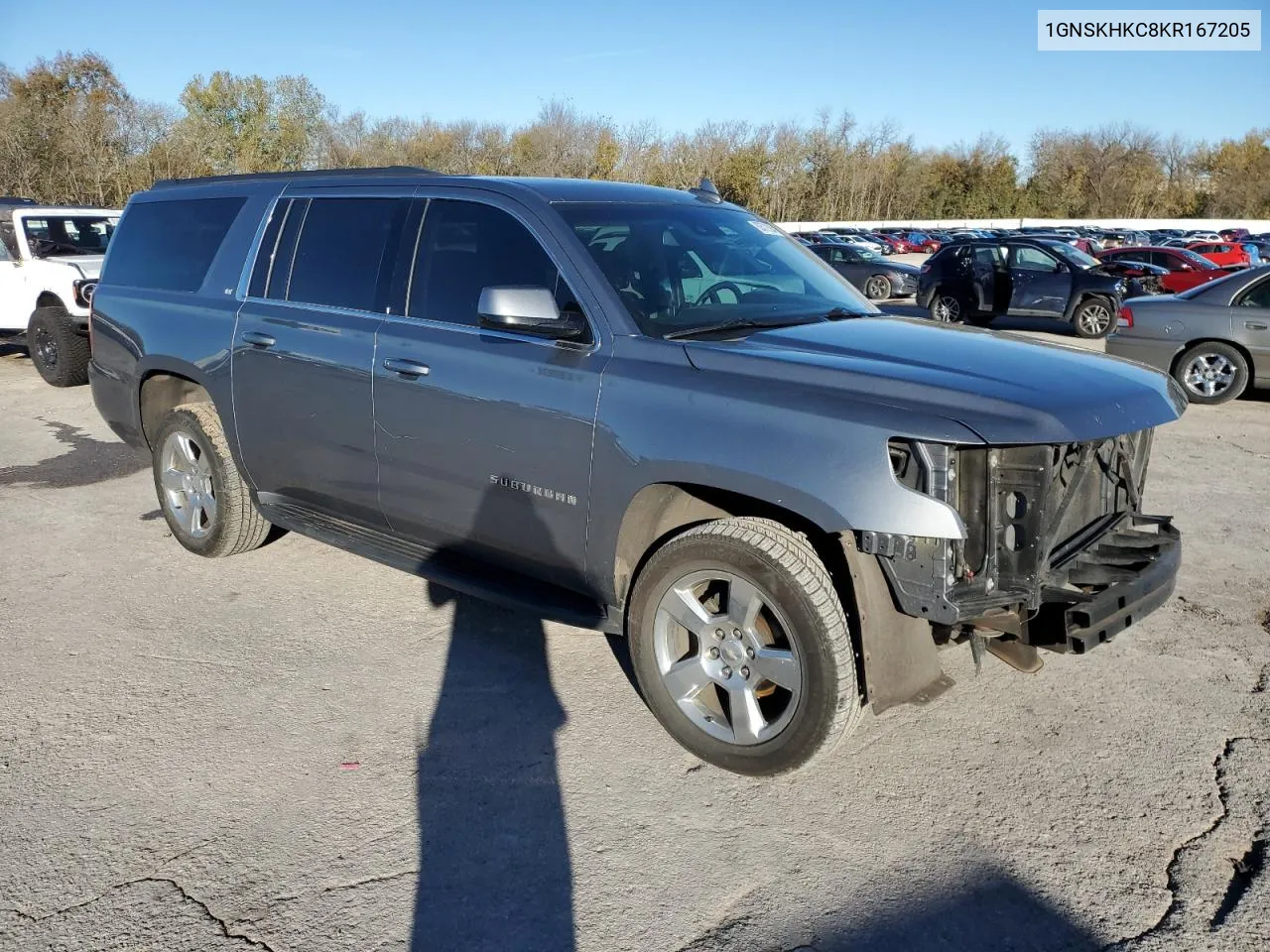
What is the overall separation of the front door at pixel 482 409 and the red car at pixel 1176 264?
21.9 meters

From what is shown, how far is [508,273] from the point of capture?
162 inches

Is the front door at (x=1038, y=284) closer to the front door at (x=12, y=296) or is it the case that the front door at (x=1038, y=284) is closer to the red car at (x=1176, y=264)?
the red car at (x=1176, y=264)

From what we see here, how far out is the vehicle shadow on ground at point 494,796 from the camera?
285cm

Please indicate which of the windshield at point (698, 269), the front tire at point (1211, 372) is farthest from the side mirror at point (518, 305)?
the front tire at point (1211, 372)

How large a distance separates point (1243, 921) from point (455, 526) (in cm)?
296

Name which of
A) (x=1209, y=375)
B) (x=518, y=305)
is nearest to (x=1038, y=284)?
(x=1209, y=375)

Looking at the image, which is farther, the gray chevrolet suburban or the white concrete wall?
the white concrete wall

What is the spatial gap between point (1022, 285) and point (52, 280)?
49.0 feet

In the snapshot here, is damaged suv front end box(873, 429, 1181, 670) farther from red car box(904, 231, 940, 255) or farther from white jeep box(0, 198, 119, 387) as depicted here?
red car box(904, 231, 940, 255)

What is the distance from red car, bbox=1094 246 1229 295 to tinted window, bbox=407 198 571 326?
21.9m

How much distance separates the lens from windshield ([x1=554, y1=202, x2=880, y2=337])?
3.95 m

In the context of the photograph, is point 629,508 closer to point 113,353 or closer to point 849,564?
point 849,564

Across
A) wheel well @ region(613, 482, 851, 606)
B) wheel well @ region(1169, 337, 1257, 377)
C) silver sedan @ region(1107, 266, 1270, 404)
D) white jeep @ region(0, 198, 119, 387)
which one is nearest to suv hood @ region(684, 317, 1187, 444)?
wheel well @ region(613, 482, 851, 606)

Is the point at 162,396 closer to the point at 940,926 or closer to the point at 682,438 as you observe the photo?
the point at 682,438
